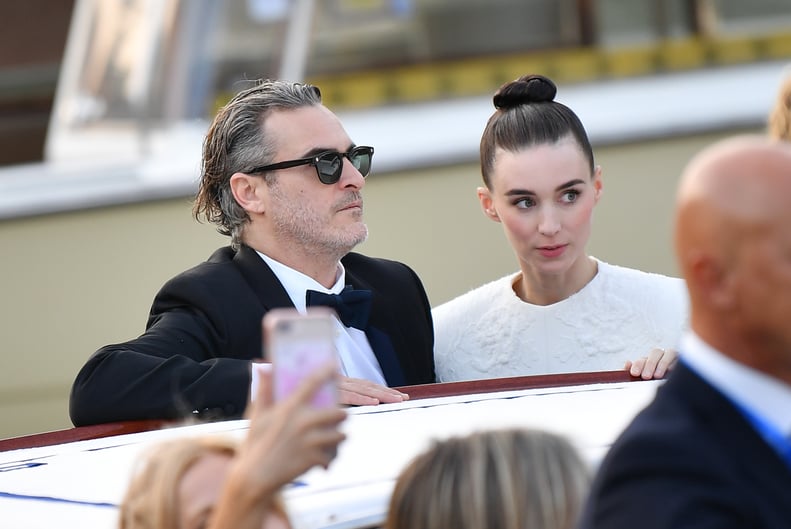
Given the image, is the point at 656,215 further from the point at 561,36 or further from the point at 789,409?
the point at 789,409

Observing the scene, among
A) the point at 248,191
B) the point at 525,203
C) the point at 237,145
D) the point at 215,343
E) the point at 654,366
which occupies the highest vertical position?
the point at 237,145

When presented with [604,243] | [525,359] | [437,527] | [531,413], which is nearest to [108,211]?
[604,243]

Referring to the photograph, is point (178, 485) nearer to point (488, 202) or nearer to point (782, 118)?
point (782, 118)

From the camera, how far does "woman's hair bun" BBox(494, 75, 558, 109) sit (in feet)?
11.2

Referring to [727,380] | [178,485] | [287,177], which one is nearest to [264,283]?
[287,177]

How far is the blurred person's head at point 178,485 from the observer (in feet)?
5.12

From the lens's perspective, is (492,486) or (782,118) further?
(782,118)

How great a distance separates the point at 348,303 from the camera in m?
3.26

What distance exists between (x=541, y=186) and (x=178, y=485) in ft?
5.92

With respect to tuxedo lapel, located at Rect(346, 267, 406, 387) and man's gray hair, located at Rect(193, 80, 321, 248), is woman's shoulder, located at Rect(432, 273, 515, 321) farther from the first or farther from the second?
man's gray hair, located at Rect(193, 80, 321, 248)

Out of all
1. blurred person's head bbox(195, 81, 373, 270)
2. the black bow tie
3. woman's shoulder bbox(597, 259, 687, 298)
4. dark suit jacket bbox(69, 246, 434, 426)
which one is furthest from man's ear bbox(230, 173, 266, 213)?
woman's shoulder bbox(597, 259, 687, 298)

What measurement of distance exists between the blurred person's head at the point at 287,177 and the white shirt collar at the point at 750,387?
2125mm

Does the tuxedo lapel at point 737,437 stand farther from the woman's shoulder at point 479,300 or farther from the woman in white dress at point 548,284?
the woman's shoulder at point 479,300

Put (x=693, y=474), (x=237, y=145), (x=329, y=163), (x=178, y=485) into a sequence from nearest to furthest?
(x=693, y=474), (x=178, y=485), (x=329, y=163), (x=237, y=145)
